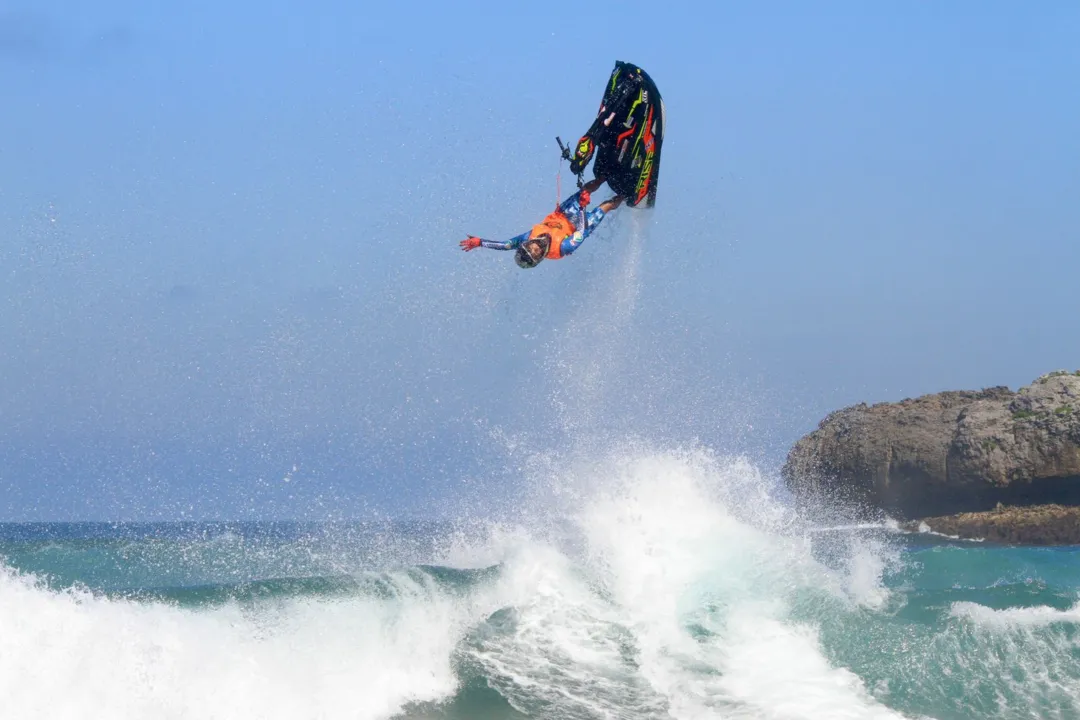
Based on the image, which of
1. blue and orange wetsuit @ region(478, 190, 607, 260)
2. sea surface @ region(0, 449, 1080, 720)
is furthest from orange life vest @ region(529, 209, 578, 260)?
sea surface @ region(0, 449, 1080, 720)

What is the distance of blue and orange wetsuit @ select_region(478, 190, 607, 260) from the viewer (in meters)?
12.3

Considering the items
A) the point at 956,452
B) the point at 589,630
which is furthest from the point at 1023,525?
Result: the point at 589,630

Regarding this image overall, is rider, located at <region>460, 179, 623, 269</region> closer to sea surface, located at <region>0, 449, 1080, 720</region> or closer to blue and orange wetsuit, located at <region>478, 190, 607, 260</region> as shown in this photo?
blue and orange wetsuit, located at <region>478, 190, 607, 260</region>

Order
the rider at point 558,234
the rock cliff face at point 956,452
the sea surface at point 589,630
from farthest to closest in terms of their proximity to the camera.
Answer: the rock cliff face at point 956,452
the rider at point 558,234
the sea surface at point 589,630

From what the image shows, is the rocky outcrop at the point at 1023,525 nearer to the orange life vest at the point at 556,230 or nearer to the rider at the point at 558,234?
the rider at the point at 558,234

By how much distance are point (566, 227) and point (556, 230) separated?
8.2 inches

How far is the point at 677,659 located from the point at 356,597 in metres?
3.76

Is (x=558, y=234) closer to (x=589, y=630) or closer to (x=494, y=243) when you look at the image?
(x=494, y=243)

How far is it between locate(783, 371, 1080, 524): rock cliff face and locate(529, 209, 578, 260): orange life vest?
2932cm

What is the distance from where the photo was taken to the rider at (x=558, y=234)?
12.0 metres

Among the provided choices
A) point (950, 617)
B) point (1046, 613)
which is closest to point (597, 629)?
point (950, 617)

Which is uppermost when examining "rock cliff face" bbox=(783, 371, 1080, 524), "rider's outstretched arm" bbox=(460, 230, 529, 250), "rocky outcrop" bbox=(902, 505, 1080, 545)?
"rider's outstretched arm" bbox=(460, 230, 529, 250)

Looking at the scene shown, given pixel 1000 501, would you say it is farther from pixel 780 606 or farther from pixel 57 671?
pixel 57 671

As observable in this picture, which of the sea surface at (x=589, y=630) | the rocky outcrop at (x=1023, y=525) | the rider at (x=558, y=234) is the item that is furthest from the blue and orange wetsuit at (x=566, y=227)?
the rocky outcrop at (x=1023, y=525)
